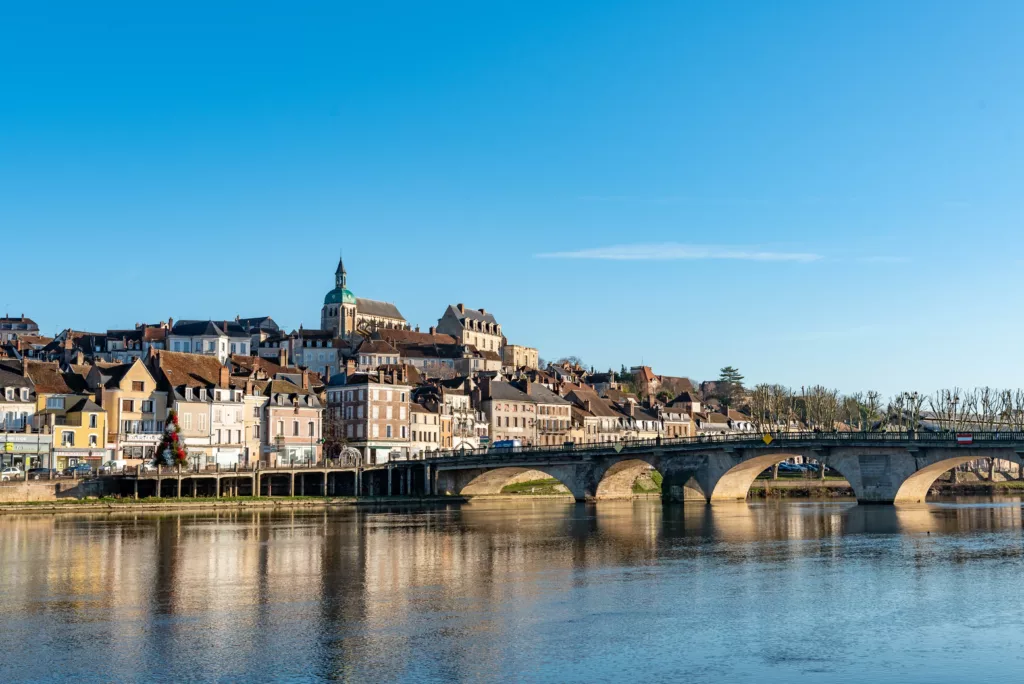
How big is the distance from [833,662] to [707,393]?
573 feet

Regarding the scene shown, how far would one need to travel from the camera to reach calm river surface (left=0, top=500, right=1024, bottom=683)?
942 inches

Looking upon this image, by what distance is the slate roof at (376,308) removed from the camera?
18800cm

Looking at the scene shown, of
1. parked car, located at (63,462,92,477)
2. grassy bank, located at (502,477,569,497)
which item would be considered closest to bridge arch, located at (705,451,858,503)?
grassy bank, located at (502,477,569,497)

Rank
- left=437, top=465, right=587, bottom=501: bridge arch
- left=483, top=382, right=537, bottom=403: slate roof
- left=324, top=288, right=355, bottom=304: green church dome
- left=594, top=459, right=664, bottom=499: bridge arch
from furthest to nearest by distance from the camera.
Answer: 1. left=324, top=288, right=355, bottom=304: green church dome
2. left=483, top=382, right=537, bottom=403: slate roof
3. left=437, top=465, right=587, bottom=501: bridge arch
4. left=594, top=459, right=664, bottom=499: bridge arch

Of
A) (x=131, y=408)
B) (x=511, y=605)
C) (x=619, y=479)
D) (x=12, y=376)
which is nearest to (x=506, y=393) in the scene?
(x=619, y=479)

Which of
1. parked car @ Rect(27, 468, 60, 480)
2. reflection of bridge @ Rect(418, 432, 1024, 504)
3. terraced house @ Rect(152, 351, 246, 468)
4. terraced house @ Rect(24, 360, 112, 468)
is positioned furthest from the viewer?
terraced house @ Rect(152, 351, 246, 468)

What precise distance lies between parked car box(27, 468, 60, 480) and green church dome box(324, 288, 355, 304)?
9974 cm

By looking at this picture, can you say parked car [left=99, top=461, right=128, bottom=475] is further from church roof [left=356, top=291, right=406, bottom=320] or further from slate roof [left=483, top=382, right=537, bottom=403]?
church roof [left=356, top=291, right=406, bottom=320]

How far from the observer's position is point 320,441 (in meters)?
99.3

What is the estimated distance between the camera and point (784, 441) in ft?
258

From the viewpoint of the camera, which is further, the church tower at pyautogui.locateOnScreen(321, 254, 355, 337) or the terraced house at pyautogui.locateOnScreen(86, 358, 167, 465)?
the church tower at pyautogui.locateOnScreen(321, 254, 355, 337)

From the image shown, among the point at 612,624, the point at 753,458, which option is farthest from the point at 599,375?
the point at 612,624

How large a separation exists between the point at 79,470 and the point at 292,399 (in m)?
23.1

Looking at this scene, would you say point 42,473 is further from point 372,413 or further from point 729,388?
point 729,388
